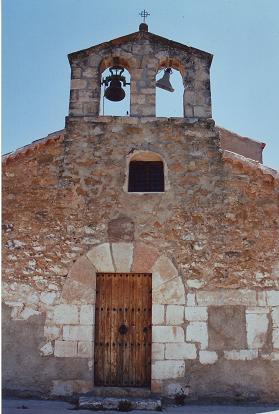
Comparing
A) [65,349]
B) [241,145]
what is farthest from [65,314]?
[241,145]

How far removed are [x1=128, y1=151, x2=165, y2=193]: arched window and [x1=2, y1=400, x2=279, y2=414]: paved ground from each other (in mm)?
2869

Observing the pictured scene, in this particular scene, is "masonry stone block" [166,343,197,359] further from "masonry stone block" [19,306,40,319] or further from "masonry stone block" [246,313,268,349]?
"masonry stone block" [19,306,40,319]

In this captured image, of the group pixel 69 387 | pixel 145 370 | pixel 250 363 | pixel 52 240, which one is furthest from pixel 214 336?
pixel 52 240

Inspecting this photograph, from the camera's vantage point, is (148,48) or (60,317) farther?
(148,48)

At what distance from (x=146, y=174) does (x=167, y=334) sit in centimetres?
228

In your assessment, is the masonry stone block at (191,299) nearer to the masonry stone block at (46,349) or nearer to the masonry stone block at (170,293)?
the masonry stone block at (170,293)

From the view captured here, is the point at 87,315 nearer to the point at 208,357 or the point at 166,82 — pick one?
the point at 208,357

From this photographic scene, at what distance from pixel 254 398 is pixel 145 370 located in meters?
1.39

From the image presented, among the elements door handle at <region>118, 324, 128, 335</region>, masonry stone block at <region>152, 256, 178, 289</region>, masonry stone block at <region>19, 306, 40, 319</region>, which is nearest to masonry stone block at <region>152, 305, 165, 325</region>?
masonry stone block at <region>152, 256, 178, 289</region>

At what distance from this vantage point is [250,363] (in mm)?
5312

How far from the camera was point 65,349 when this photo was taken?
5398 millimetres

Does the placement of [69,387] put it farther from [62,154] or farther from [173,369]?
[62,154]

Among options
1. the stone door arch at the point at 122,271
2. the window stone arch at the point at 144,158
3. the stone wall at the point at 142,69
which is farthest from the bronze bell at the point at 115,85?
the stone door arch at the point at 122,271

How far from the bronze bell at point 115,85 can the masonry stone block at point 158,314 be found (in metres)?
3.44
